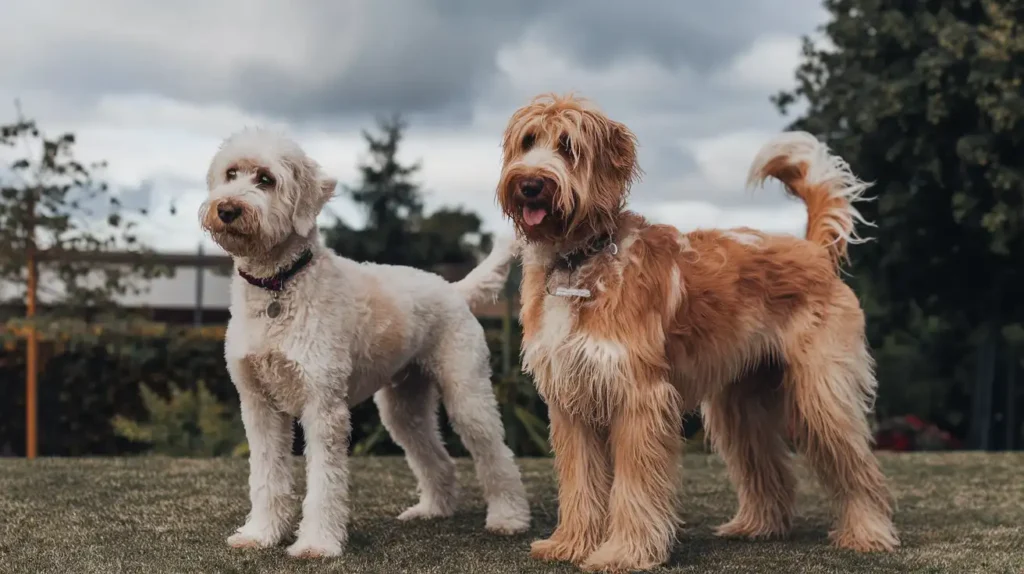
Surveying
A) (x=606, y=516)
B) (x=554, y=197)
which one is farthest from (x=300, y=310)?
(x=606, y=516)

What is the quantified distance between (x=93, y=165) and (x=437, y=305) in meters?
7.06

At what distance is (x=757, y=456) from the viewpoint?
6230 mm

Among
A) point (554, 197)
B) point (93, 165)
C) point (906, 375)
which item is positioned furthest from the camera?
point (906, 375)

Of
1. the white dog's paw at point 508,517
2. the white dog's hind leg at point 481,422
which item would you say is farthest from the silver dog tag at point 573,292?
the white dog's paw at point 508,517

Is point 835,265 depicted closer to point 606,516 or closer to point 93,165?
point 606,516

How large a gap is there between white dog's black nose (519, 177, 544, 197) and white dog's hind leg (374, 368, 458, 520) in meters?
2.09

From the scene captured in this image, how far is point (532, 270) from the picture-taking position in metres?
5.27

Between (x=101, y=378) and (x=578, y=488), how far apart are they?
7.52 m

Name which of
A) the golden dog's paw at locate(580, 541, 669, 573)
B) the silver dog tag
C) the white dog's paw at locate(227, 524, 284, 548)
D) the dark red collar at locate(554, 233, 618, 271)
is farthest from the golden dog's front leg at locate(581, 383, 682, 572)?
the white dog's paw at locate(227, 524, 284, 548)

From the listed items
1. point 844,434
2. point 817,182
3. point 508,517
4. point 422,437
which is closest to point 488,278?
point 422,437

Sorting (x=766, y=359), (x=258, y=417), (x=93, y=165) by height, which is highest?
(x=93, y=165)

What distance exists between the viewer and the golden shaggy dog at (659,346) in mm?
4961

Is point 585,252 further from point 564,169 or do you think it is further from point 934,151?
point 934,151

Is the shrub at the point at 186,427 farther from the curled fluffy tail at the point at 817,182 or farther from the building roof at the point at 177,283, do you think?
the curled fluffy tail at the point at 817,182
